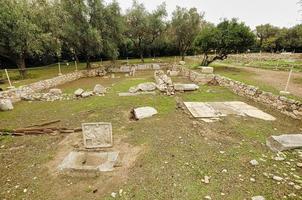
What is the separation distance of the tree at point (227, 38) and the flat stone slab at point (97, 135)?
55.9 ft

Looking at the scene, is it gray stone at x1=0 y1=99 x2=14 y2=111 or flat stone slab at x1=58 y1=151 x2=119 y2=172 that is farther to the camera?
gray stone at x1=0 y1=99 x2=14 y2=111

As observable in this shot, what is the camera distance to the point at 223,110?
781 centimetres

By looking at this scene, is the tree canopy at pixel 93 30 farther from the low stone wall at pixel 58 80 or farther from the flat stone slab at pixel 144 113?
the flat stone slab at pixel 144 113

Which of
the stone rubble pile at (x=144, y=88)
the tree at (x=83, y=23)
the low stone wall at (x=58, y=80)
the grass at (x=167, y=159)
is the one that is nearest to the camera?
the grass at (x=167, y=159)

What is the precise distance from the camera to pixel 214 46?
19.6 m

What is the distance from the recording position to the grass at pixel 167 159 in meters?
3.54

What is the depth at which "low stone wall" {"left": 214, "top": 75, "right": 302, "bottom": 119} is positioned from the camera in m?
6.83

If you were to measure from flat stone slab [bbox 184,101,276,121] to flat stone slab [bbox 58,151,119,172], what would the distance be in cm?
375

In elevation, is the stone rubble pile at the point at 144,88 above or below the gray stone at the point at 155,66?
below

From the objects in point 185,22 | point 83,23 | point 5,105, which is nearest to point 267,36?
point 185,22

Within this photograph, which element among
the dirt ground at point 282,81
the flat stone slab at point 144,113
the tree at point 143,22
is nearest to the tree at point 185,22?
the tree at point 143,22

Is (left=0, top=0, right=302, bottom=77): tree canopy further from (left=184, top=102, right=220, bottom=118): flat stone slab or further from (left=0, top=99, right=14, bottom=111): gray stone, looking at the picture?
(left=184, top=102, right=220, bottom=118): flat stone slab

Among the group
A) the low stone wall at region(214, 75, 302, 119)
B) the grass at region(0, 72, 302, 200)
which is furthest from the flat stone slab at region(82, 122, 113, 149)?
the low stone wall at region(214, 75, 302, 119)

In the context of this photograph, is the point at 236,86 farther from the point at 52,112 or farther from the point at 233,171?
the point at 52,112
